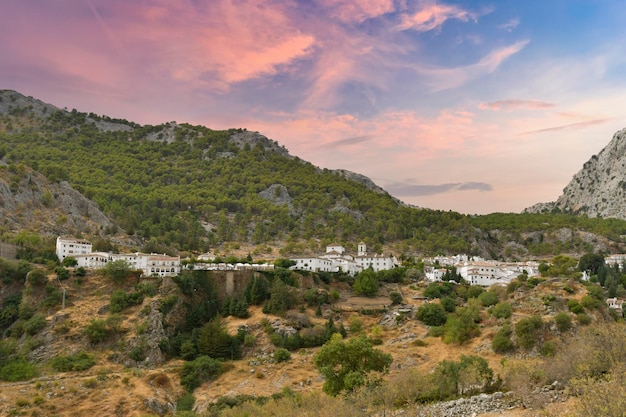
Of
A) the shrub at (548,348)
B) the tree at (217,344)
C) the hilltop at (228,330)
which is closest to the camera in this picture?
the hilltop at (228,330)

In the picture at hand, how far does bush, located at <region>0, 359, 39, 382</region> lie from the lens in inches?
2019

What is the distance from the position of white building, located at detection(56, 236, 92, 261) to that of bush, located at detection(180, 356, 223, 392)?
2963 cm

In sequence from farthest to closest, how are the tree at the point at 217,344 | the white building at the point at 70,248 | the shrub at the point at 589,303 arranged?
the white building at the point at 70,248 < the tree at the point at 217,344 < the shrub at the point at 589,303

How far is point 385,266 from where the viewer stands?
305ft

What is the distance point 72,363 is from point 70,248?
25.7 m

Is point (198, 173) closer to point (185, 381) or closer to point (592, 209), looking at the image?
point (185, 381)

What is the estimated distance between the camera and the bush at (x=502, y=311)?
6306cm

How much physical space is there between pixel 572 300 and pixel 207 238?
74.1 meters

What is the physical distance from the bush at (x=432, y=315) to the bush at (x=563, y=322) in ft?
47.4

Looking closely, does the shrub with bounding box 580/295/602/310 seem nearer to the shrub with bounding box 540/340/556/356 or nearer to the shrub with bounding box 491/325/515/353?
the shrub with bounding box 540/340/556/356

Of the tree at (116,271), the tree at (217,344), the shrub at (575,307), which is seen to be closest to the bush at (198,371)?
the tree at (217,344)

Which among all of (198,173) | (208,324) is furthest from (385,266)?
(198,173)

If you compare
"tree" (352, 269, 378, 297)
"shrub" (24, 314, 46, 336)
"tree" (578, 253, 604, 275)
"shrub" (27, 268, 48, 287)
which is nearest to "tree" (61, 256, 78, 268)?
"shrub" (27, 268, 48, 287)

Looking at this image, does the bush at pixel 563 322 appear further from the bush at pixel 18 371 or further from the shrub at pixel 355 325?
the bush at pixel 18 371
